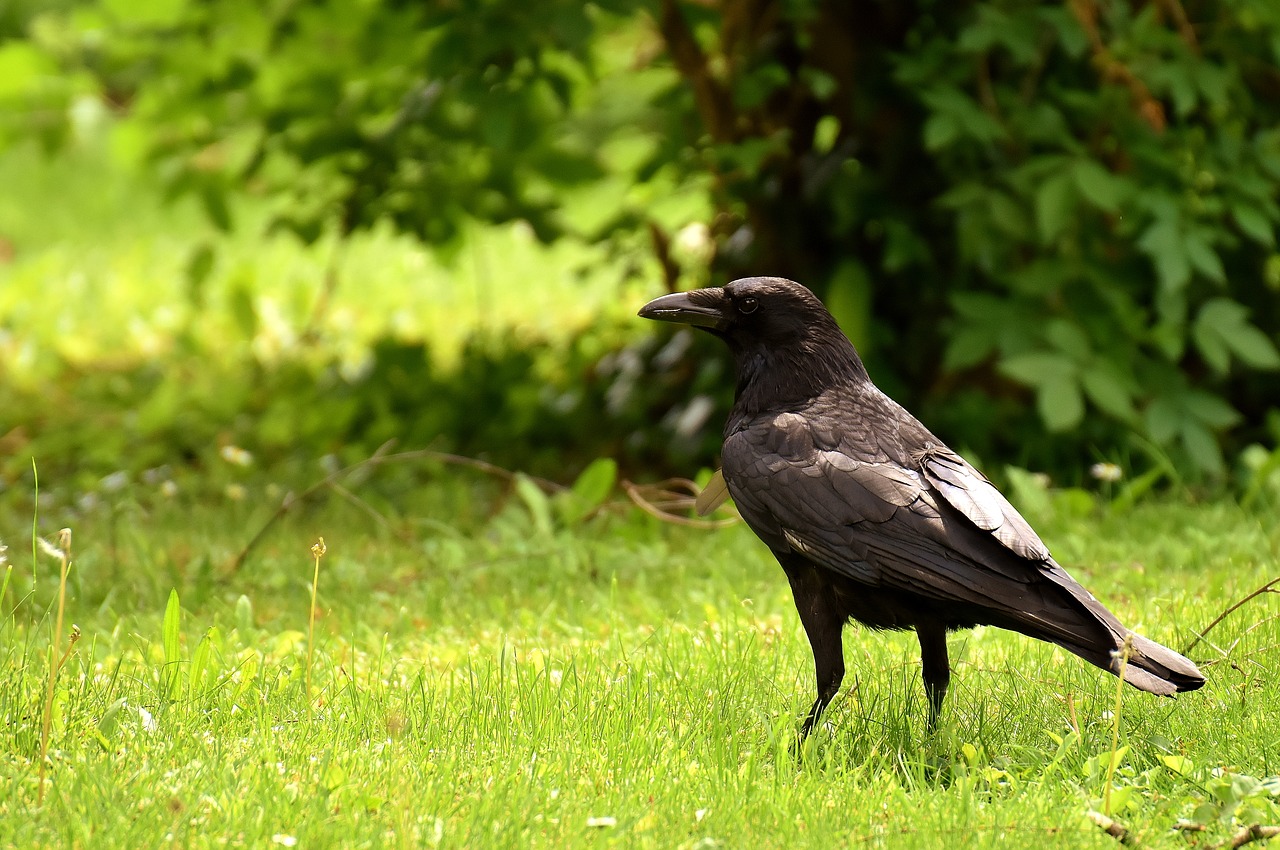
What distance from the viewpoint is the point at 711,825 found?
2.67 metres

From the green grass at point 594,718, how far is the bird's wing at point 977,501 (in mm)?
408

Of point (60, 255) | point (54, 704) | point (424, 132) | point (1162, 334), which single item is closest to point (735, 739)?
point (54, 704)

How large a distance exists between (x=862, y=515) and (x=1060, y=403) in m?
2.34

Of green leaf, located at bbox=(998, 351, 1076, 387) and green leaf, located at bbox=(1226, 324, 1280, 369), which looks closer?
green leaf, located at bbox=(998, 351, 1076, 387)

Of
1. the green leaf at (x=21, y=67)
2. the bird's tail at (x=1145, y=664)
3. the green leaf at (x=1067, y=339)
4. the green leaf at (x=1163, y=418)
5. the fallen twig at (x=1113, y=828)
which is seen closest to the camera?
the fallen twig at (x=1113, y=828)

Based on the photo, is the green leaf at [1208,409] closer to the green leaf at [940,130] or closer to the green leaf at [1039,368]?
the green leaf at [1039,368]

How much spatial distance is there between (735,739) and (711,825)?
41cm

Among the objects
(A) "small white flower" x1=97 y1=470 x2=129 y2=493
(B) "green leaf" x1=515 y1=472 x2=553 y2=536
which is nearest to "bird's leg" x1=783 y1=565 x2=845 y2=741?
(B) "green leaf" x1=515 y1=472 x2=553 y2=536

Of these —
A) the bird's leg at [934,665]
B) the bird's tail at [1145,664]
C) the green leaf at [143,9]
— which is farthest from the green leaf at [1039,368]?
the green leaf at [143,9]

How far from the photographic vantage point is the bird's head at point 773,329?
357cm

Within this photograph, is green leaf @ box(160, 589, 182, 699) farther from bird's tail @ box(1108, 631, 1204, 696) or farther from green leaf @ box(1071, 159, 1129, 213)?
green leaf @ box(1071, 159, 1129, 213)

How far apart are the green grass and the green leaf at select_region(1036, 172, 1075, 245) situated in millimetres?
1110

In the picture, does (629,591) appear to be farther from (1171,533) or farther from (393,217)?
(393,217)

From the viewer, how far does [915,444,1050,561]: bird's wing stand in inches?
117
